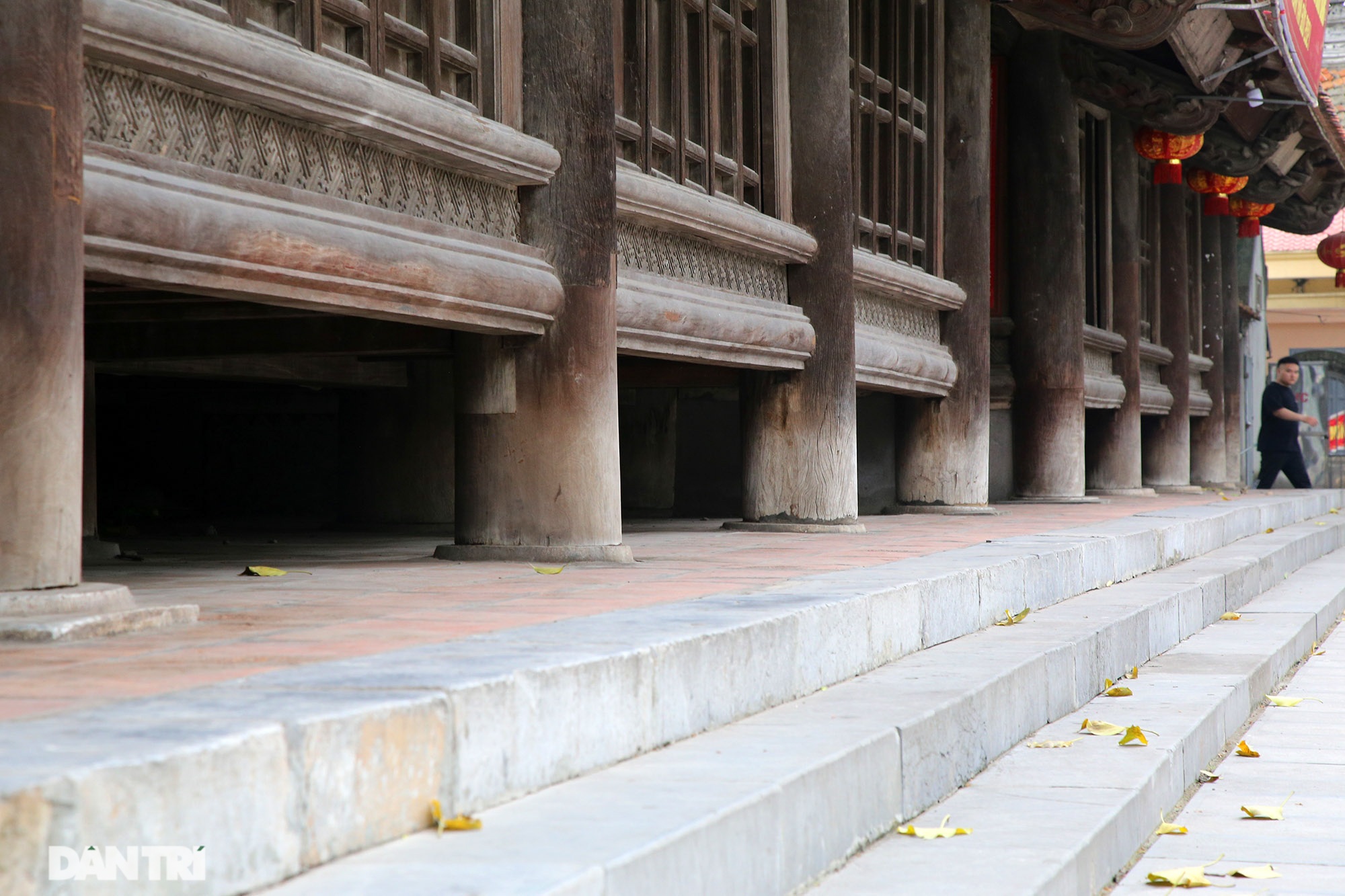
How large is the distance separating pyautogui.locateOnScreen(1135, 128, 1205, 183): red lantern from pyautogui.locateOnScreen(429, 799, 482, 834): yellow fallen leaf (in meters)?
11.6

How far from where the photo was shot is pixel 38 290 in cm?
315

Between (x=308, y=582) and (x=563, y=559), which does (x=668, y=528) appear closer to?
(x=563, y=559)

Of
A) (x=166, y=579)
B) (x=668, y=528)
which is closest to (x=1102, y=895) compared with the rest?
(x=166, y=579)

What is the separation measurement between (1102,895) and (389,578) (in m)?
2.43

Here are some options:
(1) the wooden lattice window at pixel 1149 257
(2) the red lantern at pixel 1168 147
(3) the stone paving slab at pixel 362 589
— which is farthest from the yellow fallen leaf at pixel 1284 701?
(1) the wooden lattice window at pixel 1149 257

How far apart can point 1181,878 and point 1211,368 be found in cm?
1494

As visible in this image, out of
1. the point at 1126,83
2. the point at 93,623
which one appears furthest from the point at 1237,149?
the point at 93,623

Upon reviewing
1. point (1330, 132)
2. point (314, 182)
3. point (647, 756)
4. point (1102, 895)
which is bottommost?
point (1102, 895)

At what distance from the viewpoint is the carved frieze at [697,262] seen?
6.34 metres

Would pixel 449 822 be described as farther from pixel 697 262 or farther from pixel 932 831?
pixel 697 262

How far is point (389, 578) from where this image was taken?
4590 millimetres

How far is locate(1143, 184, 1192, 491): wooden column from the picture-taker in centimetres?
1527

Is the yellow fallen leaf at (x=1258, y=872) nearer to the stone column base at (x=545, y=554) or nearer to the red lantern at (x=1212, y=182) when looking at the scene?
the stone column base at (x=545, y=554)

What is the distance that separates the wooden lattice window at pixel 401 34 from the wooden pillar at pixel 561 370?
0.68 feet
